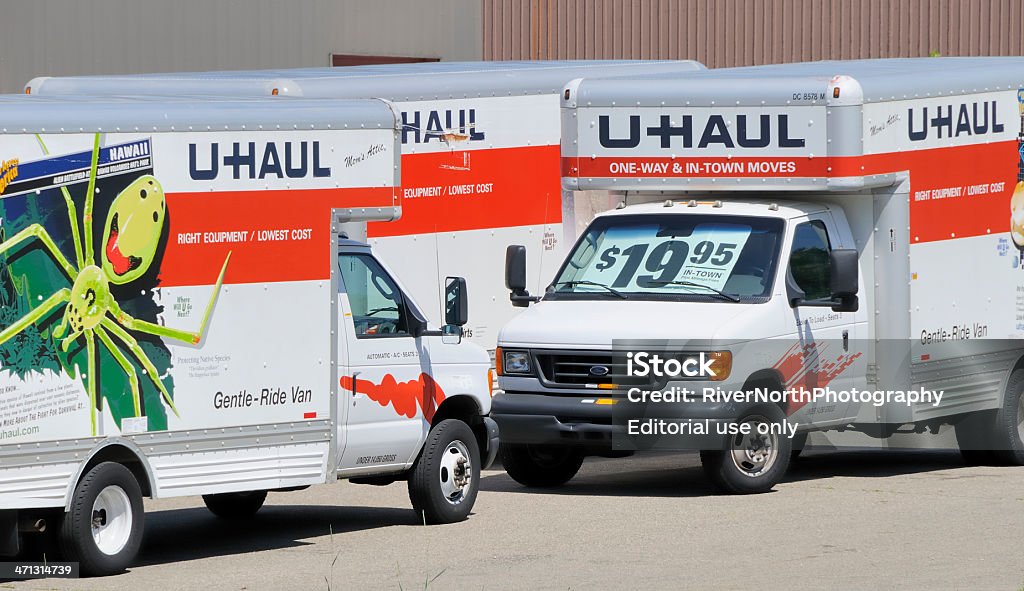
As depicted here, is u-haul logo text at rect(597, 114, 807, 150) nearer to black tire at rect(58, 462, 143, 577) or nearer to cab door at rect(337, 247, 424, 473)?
cab door at rect(337, 247, 424, 473)

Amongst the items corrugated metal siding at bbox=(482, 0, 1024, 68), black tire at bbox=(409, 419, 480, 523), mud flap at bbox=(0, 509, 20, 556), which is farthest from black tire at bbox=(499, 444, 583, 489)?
corrugated metal siding at bbox=(482, 0, 1024, 68)

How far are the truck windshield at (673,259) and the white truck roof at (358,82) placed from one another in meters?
1.95

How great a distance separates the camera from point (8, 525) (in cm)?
1077

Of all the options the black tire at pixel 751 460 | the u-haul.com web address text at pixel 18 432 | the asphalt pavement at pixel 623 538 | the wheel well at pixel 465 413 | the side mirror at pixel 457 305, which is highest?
the side mirror at pixel 457 305

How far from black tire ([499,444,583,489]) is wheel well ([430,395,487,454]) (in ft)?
5.14

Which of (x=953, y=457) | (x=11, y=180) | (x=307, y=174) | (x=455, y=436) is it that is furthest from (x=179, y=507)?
(x=953, y=457)

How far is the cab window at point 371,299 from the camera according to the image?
12758 mm

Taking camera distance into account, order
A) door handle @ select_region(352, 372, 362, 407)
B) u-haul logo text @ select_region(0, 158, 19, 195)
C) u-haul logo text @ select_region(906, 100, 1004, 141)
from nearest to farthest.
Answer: u-haul logo text @ select_region(0, 158, 19, 195), door handle @ select_region(352, 372, 362, 407), u-haul logo text @ select_region(906, 100, 1004, 141)

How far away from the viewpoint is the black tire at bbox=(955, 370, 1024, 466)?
53.9 ft

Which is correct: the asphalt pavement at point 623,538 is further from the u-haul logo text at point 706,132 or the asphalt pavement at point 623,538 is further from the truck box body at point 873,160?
the u-haul logo text at point 706,132

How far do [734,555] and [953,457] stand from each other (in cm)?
645

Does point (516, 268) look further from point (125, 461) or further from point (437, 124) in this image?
point (125, 461)

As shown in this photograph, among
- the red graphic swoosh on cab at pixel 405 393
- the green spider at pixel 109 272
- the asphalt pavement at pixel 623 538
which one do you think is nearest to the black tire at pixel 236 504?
the asphalt pavement at pixel 623 538

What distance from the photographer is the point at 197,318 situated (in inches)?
456
